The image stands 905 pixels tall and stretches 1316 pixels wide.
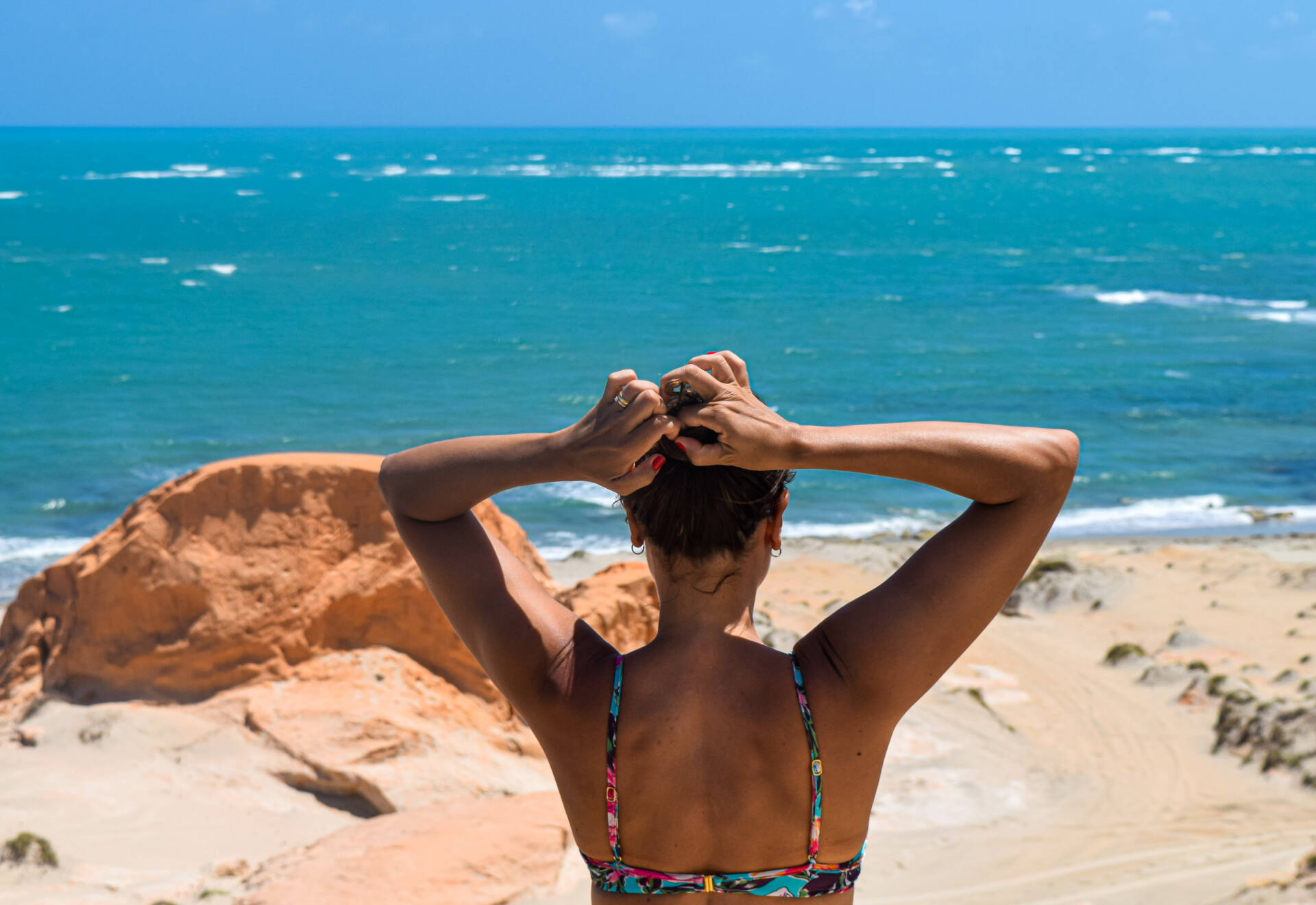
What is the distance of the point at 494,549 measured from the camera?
85.4 inches

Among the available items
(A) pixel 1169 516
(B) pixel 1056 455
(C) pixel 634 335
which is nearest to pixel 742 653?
(B) pixel 1056 455

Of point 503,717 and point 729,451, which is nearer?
point 729,451

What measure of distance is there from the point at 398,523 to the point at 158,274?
46.1m

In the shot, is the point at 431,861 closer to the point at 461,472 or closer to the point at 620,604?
the point at 620,604

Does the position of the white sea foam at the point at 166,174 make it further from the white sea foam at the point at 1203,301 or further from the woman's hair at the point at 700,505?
the woman's hair at the point at 700,505

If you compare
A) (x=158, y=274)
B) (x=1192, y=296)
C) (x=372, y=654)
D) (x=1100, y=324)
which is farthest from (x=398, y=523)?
(x=158, y=274)

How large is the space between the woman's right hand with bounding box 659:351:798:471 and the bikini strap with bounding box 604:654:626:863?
43 centimetres

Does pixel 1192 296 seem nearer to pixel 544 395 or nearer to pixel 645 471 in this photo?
pixel 544 395

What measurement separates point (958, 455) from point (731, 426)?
37cm

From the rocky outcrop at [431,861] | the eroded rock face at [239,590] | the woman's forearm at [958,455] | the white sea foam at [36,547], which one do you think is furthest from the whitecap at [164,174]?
the woman's forearm at [958,455]

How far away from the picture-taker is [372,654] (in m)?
7.09

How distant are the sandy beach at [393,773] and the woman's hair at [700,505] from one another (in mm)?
3436

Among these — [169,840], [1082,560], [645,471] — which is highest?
[645,471]

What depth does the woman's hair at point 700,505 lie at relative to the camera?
6.44ft
